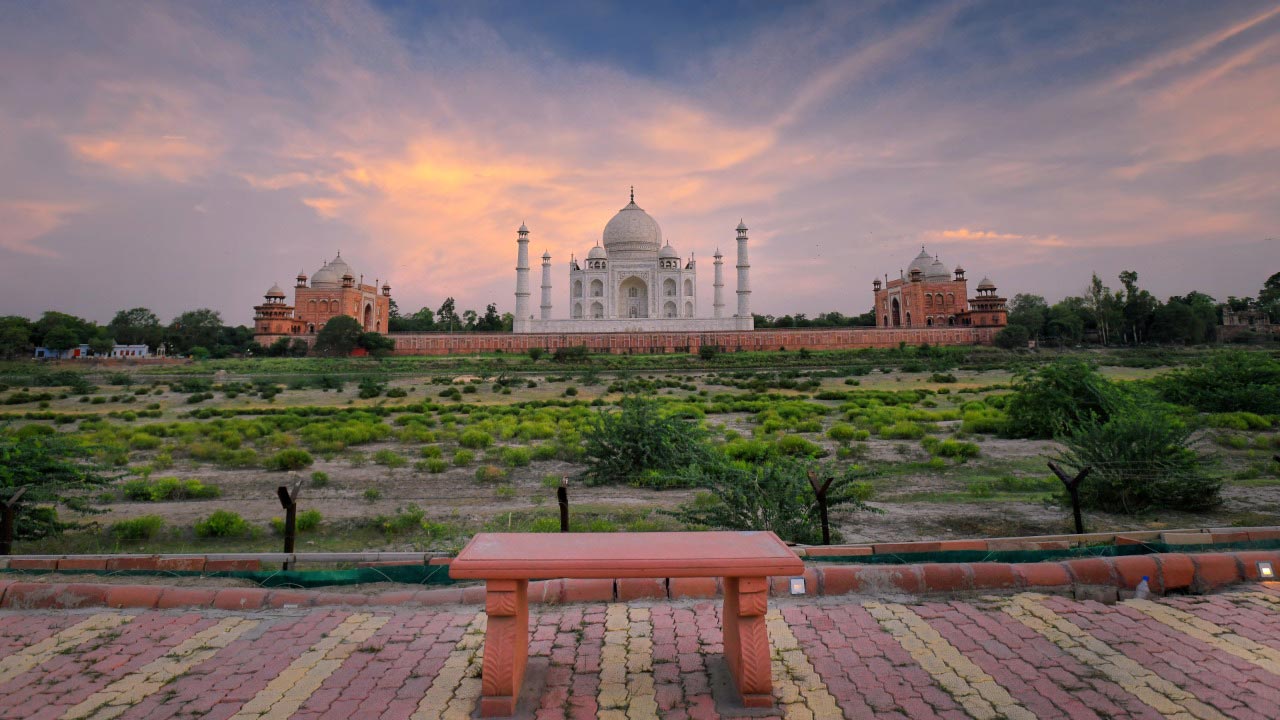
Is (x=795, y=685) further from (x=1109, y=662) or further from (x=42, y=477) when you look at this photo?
(x=42, y=477)

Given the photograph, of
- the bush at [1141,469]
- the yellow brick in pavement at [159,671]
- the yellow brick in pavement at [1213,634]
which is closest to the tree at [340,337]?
the yellow brick in pavement at [159,671]

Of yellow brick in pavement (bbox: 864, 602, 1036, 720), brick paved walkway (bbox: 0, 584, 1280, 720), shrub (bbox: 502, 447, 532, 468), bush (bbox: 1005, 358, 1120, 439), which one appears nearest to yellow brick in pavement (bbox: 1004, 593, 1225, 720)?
brick paved walkway (bbox: 0, 584, 1280, 720)

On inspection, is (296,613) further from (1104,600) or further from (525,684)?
(1104,600)

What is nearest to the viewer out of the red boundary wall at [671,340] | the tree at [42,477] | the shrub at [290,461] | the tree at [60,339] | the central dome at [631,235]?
the tree at [42,477]

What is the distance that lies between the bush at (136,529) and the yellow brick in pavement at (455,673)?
477 centimetres

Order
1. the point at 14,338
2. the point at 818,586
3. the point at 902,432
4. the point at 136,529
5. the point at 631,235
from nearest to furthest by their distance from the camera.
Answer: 1. the point at 818,586
2. the point at 136,529
3. the point at 902,432
4. the point at 14,338
5. the point at 631,235

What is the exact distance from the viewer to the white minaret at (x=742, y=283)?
145 feet

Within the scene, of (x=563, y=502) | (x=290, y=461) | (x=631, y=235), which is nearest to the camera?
(x=563, y=502)

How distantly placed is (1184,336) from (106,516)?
5607 cm

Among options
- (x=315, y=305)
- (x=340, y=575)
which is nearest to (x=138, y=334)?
(x=315, y=305)

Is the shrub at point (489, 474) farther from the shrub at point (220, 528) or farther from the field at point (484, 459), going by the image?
the shrub at point (220, 528)

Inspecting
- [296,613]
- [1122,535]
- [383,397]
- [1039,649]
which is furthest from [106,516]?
[383,397]

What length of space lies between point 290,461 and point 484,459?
2968 millimetres

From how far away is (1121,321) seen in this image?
150ft
